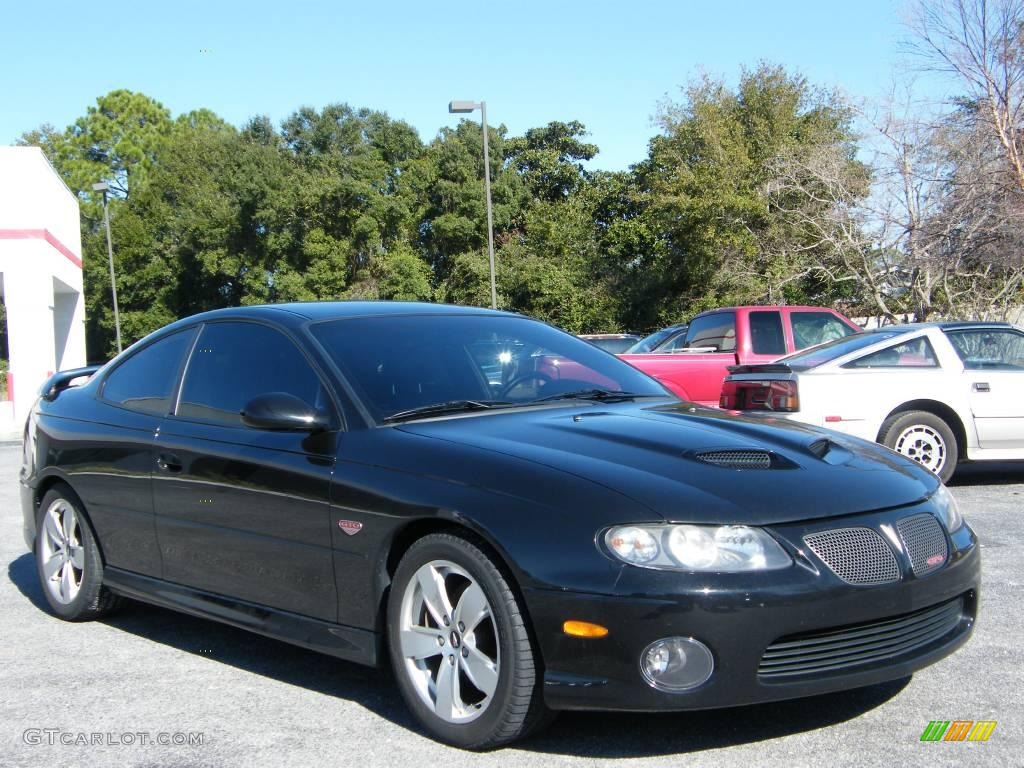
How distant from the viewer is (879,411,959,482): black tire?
28.7ft

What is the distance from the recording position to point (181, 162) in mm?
63719

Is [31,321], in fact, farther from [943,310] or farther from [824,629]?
[824,629]

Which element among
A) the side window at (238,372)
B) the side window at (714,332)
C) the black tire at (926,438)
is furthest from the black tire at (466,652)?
the side window at (714,332)

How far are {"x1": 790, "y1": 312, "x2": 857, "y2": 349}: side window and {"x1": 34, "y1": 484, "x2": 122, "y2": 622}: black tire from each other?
9.33 meters

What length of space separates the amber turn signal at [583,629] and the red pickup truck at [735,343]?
938 centimetres

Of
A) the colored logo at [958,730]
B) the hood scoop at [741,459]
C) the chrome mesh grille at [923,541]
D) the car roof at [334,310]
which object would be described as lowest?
the colored logo at [958,730]

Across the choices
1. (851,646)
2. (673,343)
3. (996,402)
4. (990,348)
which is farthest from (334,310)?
(673,343)

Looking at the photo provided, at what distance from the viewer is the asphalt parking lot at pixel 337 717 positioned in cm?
342

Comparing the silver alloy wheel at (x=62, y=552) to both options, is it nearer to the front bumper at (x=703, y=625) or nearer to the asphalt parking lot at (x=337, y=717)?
the asphalt parking lot at (x=337, y=717)

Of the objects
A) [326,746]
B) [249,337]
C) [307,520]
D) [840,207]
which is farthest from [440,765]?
[840,207]

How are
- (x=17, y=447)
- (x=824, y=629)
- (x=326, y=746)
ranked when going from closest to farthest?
(x=824, y=629), (x=326, y=746), (x=17, y=447)

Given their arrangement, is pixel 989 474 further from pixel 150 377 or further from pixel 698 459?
pixel 150 377

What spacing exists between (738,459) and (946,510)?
839 mm

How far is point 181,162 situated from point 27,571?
61.2 metres
